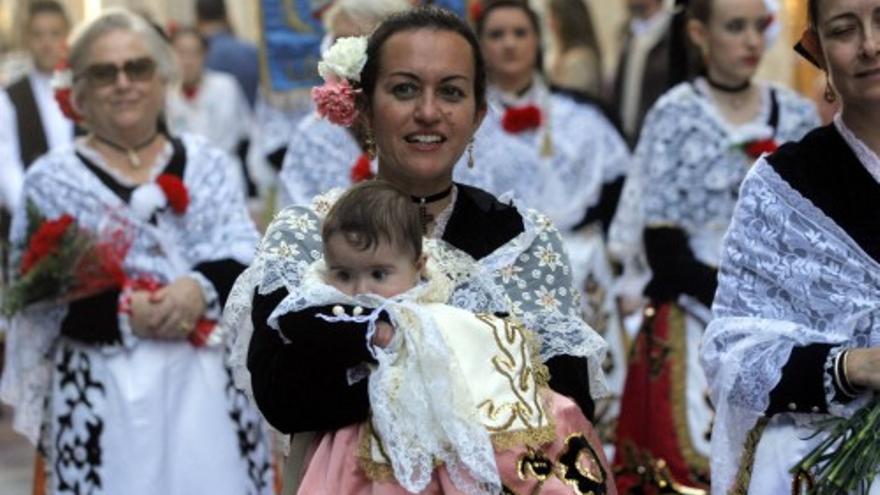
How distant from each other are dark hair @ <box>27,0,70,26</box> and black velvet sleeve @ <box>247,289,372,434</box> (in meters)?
7.88

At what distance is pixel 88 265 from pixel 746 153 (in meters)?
2.56

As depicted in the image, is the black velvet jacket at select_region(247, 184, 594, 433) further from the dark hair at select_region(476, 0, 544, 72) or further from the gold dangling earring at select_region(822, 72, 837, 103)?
the dark hair at select_region(476, 0, 544, 72)

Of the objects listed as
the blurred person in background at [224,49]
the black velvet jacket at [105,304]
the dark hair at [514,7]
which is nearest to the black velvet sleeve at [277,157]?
the dark hair at [514,7]

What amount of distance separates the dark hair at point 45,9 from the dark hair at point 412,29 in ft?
24.2

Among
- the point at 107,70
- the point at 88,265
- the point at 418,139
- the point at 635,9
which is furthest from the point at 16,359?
the point at 635,9

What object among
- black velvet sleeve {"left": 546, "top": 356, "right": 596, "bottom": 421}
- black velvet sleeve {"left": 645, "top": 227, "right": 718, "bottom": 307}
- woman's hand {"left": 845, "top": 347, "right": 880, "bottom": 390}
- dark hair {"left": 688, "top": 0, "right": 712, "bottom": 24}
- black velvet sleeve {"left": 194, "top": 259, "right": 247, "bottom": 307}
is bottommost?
black velvet sleeve {"left": 645, "top": 227, "right": 718, "bottom": 307}

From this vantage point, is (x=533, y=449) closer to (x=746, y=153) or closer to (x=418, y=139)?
(x=418, y=139)

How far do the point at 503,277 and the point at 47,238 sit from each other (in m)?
2.55

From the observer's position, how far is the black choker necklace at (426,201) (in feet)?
16.4

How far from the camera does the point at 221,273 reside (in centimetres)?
710

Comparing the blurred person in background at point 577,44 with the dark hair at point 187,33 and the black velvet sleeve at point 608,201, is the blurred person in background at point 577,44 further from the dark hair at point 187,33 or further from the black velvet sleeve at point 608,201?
the dark hair at point 187,33

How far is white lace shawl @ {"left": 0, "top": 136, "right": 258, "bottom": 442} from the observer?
7148 millimetres

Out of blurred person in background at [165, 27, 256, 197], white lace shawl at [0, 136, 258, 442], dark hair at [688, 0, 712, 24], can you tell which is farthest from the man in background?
white lace shawl at [0, 136, 258, 442]

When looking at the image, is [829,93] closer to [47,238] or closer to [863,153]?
[863,153]
